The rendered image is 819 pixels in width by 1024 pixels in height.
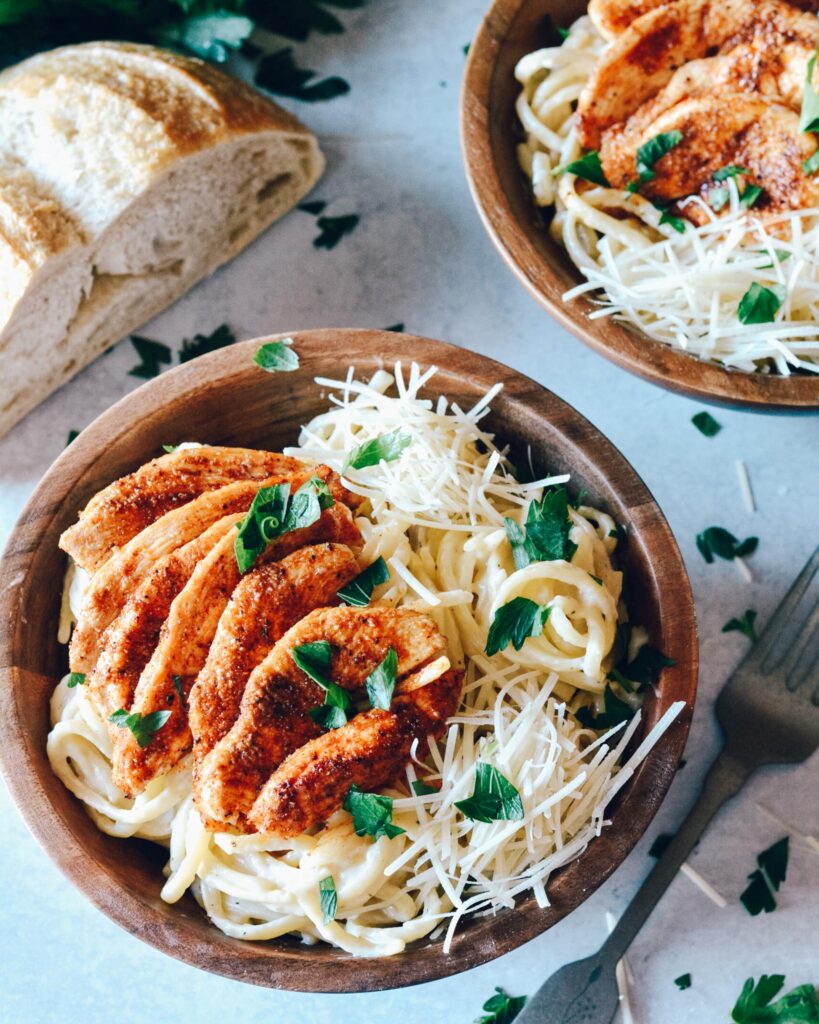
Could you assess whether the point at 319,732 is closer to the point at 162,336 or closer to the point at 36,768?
the point at 36,768

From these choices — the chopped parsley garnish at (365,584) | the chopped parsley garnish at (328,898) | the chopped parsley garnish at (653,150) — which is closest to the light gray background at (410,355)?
the chopped parsley garnish at (653,150)

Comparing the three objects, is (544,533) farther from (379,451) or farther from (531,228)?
(531,228)

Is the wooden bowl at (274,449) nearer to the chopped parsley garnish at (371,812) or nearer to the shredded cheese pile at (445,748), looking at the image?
the shredded cheese pile at (445,748)

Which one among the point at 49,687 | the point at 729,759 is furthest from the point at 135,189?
the point at 729,759

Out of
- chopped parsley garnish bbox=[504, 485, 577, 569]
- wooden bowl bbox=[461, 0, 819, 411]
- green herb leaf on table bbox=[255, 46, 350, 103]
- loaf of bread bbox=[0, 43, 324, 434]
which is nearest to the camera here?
chopped parsley garnish bbox=[504, 485, 577, 569]

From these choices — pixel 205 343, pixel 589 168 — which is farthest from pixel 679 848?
pixel 205 343

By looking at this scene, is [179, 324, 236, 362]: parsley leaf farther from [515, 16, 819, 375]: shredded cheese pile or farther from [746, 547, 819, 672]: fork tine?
→ [746, 547, 819, 672]: fork tine

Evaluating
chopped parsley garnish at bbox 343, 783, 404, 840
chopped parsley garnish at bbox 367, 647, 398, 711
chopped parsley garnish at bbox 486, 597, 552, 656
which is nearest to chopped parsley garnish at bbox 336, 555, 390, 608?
chopped parsley garnish at bbox 367, 647, 398, 711
